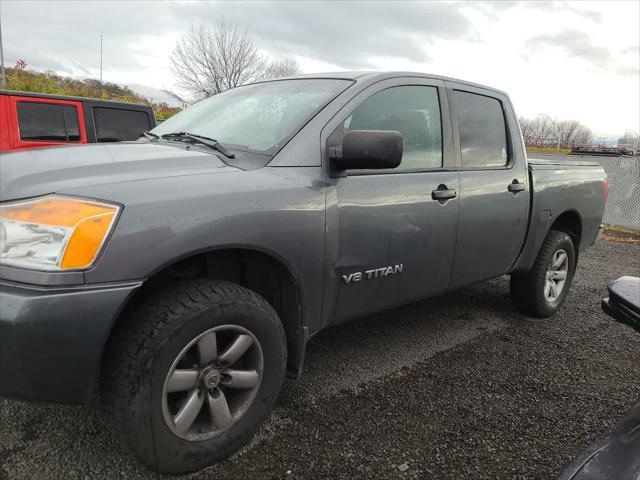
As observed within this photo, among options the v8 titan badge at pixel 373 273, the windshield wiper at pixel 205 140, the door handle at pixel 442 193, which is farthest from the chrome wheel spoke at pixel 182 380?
the door handle at pixel 442 193

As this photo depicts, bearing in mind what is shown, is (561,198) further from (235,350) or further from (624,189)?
(624,189)

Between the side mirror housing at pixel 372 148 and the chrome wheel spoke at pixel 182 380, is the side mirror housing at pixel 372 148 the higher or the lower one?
the higher one

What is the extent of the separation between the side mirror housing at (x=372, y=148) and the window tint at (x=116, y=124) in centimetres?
581

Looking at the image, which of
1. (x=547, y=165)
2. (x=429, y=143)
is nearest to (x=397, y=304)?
(x=429, y=143)

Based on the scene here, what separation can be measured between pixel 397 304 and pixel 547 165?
195 centimetres

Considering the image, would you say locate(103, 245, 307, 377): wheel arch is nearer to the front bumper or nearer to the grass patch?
the front bumper

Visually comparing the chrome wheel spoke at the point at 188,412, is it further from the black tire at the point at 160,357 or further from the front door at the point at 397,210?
the front door at the point at 397,210

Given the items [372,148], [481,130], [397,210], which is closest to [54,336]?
[372,148]

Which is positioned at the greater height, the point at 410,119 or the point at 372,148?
the point at 410,119

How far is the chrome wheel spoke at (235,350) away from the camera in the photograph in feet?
6.14

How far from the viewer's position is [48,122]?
21.7 feet

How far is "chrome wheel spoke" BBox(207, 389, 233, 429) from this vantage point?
6.14 ft

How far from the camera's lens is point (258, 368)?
78.3 inches

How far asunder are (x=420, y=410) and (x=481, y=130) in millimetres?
1911
